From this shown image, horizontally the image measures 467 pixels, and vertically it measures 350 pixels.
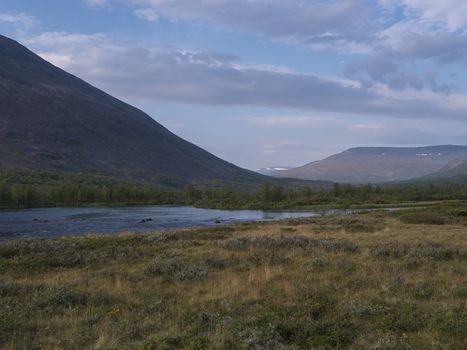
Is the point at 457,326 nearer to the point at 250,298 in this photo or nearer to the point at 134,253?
the point at 250,298

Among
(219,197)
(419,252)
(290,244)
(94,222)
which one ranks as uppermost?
(419,252)

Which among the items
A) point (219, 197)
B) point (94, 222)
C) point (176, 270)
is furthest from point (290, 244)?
point (219, 197)

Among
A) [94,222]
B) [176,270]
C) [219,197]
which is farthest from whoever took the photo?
[219,197]

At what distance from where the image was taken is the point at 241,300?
12000 mm

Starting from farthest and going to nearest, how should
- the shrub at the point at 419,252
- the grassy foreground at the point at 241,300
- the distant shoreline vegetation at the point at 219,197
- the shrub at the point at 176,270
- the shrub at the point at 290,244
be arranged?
1. the distant shoreline vegetation at the point at 219,197
2. the shrub at the point at 290,244
3. the shrub at the point at 419,252
4. the shrub at the point at 176,270
5. the grassy foreground at the point at 241,300

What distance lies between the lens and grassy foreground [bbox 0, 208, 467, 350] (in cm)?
885

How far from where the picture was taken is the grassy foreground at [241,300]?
885 cm

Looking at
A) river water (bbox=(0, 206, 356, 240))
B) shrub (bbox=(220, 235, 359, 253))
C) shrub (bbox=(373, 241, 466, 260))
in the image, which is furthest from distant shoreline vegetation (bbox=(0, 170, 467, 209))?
shrub (bbox=(373, 241, 466, 260))

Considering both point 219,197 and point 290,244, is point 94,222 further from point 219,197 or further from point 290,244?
point 219,197

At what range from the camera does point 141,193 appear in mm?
132375

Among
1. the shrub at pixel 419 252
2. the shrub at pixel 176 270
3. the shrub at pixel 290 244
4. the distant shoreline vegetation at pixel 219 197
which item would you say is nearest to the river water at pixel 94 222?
the shrub at pixel 290 244

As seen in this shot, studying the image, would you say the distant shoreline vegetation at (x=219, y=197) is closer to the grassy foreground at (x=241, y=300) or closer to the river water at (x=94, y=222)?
the river water at (x=94, y=222)

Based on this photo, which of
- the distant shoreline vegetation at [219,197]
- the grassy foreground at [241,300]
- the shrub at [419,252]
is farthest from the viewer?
the distant shoreline vegetation at [219,197]

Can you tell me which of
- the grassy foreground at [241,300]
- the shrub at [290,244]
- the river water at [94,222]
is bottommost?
the river water at [94,222]
